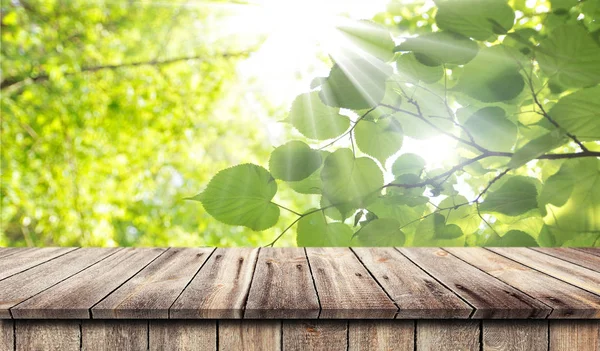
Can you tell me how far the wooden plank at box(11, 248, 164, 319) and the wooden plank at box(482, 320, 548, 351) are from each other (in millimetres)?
540

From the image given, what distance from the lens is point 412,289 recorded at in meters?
0.79

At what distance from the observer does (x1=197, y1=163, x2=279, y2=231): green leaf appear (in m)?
0.98

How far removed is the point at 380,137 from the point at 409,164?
0.12 m

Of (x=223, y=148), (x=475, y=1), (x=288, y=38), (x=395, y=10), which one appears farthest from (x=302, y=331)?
(x=223, y=148)

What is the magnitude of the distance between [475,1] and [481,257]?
48 cm

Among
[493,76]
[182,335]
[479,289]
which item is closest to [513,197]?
[493,76]

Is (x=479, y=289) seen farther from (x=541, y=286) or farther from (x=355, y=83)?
(x=355, y=83)

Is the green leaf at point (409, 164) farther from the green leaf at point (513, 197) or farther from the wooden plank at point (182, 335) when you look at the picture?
the wooden plank at point (182, 335)

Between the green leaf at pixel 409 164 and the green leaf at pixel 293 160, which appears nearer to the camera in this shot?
the green leaf at pixel 293 160

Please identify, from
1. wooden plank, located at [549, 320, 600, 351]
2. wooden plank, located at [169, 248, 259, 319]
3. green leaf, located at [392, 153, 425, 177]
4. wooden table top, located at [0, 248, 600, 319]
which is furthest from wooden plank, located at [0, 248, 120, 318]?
wooden plank, located at [549, 320, 600, 351]

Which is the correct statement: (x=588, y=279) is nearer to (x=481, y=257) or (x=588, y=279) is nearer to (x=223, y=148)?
(x=481, y=257)

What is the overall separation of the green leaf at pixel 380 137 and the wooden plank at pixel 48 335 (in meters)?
0.59

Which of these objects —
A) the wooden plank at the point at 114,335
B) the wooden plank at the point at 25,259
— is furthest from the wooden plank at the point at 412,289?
the wooden plank at the point at 25,259

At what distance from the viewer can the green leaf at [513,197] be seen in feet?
3.64
